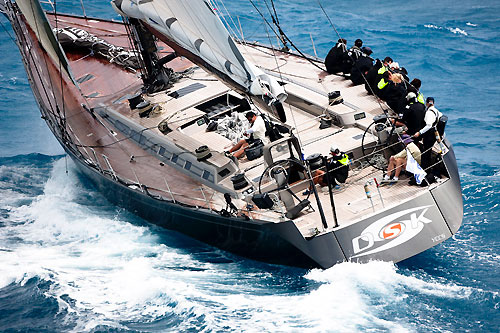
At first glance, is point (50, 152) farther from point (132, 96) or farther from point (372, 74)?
point (372, 74)

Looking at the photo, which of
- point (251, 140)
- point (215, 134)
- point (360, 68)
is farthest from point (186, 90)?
point (360, 68)

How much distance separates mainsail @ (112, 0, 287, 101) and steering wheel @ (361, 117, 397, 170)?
2386 millimetres

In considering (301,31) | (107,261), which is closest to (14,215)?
(107,261)

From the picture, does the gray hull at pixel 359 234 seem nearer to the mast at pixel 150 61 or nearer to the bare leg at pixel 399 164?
the bare leg at pixel 399 164

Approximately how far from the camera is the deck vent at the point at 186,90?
47.9 feet

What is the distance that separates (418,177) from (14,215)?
28.4ft

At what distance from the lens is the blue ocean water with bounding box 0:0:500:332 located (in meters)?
9.55

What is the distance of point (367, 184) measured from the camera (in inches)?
431

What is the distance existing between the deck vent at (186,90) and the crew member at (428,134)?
5701 mm

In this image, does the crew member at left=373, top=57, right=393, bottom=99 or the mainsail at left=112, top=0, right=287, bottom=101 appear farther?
the crew member at left=373, top=57, right=393, bottom=99

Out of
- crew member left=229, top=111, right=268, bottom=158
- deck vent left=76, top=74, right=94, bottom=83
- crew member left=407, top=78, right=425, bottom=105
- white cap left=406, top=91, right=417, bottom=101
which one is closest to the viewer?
white cap left=406, top=91, right=417, bottom=101

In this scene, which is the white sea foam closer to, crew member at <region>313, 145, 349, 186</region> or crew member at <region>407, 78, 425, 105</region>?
crew member at <region>313, 145, 349, 186</region>

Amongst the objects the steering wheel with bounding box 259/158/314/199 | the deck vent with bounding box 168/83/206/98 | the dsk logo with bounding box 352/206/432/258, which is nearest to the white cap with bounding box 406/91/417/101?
the dsk logo with bounding box 352/206/432/258

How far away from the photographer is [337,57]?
14844 mm
